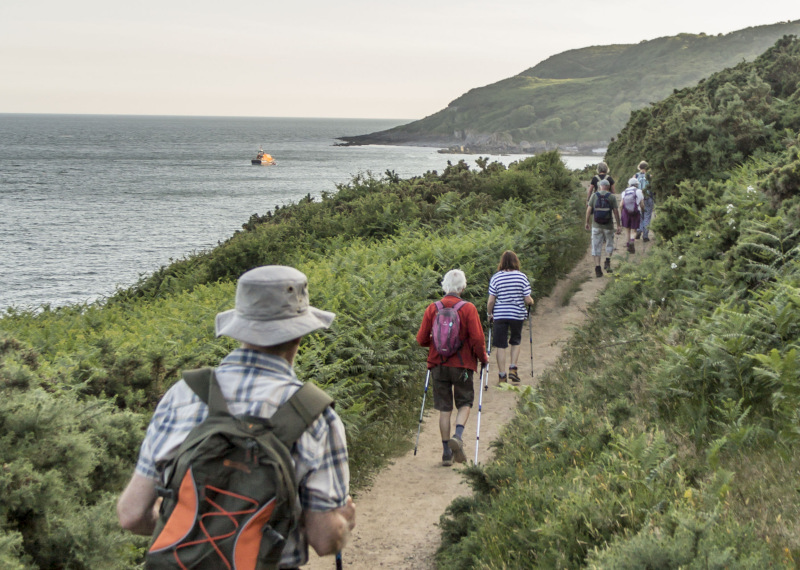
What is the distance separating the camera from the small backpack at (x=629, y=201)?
18656 millimetres

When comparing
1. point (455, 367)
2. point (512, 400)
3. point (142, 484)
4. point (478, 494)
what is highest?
point (142, 484)

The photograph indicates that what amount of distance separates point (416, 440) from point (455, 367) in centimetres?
150

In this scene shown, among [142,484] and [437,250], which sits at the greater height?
[142,484]

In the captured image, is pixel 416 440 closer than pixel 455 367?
No

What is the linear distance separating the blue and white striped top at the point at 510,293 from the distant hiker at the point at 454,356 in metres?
2.57

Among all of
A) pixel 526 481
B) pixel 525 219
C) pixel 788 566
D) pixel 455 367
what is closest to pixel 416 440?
pixel 455 367

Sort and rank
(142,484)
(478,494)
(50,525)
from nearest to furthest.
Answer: (142,484), (50,525), (478,494)

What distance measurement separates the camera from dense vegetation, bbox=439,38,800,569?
4314 millimetres

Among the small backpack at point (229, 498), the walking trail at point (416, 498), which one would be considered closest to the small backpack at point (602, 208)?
the walking trail at point (416, 498)

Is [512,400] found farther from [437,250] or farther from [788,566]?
[788,566]

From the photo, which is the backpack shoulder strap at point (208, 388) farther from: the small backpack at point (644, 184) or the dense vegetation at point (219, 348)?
the small backpack at point (644, 184)

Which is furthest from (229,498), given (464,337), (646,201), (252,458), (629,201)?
(646,201)

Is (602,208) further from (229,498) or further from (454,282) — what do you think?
(229,498)

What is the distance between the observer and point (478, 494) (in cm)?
667
